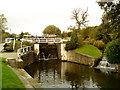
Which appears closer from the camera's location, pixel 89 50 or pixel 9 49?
pixel 9 49

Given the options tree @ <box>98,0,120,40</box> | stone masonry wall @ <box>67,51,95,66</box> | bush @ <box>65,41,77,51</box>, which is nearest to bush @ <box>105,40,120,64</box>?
stone masonry wall @ <box>67,51,95,66</box>

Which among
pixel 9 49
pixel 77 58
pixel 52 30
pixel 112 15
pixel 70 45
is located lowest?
pixel 77 58

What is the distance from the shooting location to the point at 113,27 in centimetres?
1872

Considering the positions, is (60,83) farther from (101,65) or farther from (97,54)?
(97,54)

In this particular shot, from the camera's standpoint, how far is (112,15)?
59.7 ft

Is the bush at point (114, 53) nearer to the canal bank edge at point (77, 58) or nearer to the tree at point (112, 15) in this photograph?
the canal bank edge at point (77, 58)

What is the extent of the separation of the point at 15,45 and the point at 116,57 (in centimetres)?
2068

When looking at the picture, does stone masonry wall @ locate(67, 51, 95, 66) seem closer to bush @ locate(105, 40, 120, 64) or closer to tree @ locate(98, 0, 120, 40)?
bush @ locate(105, 40, 120, 64)

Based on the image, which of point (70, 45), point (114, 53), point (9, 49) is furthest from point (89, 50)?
point (9, 49)

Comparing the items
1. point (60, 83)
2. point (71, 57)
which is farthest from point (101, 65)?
point (60, 83)

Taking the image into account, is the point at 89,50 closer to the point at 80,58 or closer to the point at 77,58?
the point at 77,58

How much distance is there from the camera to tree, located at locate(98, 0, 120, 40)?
1811 cm

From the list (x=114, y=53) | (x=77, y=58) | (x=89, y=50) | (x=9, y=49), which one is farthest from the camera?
(x=89, y=50)

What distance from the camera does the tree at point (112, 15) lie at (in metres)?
18.1
